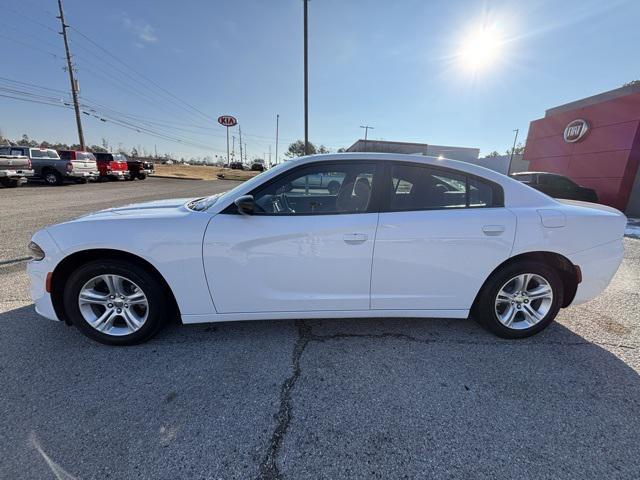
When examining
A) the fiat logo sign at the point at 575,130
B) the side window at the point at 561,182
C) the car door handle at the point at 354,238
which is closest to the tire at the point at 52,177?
the car door handle at the point at 354,238

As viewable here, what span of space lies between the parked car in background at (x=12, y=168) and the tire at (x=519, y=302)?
19041 mm

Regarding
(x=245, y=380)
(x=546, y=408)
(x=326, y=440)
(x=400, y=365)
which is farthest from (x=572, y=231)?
(x=245, y=380)

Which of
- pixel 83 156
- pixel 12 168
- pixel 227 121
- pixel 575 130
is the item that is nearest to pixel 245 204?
pixel 575 130

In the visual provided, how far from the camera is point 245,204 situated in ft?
7.48

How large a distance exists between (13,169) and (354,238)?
1842 cm

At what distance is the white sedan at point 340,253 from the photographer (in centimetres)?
233

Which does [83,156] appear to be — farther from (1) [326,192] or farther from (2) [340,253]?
(2) [340,253]

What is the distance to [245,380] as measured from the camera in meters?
2.17

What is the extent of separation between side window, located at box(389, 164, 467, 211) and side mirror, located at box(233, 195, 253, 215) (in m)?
1.13

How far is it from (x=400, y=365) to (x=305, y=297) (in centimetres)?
92

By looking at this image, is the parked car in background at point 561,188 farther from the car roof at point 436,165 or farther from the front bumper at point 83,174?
the front bumper at point 83,174

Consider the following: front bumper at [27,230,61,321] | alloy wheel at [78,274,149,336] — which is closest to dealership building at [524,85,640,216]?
alloy wheel at [78,274,149,336]

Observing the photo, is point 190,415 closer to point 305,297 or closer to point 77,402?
point 77,402

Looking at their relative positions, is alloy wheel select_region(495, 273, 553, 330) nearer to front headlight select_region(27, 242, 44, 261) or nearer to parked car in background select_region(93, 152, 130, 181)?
front headlight select_region(27, 242, 44, 261)
